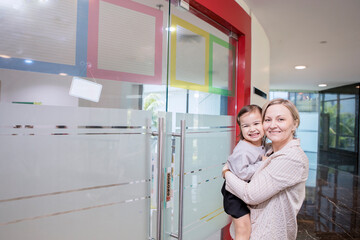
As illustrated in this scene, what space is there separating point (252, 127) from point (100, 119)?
85 centimetres

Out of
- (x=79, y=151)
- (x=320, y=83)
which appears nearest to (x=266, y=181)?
(x=79, y=151)

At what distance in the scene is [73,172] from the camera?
1242 millimetres

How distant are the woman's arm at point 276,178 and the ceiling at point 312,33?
1.90 meters

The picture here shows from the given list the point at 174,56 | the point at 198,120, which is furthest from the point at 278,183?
the point at 174,56

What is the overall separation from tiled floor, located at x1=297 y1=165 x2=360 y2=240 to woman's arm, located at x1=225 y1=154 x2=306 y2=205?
2.46 meters

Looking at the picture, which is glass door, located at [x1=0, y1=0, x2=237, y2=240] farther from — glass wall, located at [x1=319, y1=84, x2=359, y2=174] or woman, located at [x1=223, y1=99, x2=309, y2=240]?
glass wall, located at [x1=319, y1=84, x2=359, y2=174]

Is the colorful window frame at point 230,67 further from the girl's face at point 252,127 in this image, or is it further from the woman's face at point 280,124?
the woman's face at point 280,124

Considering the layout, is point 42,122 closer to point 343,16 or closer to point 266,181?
point 266,181

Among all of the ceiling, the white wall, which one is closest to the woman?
the white wall

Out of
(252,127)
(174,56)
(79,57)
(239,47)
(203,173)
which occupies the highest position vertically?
(239,47)

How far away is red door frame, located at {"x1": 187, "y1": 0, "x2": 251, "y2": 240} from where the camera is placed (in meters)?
2.18

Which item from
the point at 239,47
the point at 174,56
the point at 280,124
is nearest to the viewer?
the point at 280,124

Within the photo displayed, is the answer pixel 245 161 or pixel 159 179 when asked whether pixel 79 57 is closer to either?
Answer: pixel 159 179

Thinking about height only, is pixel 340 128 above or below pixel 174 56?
below
